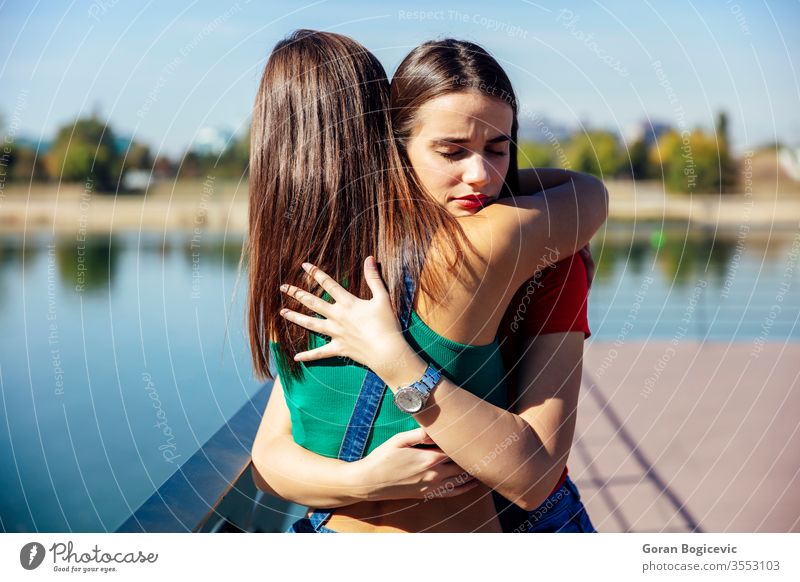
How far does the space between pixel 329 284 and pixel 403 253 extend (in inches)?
3.2

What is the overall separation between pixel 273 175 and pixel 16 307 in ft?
9.54

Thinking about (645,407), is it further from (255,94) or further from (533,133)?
(255,94)

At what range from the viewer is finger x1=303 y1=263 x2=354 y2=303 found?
0.77 meters

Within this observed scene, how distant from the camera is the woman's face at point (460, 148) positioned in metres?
0.79

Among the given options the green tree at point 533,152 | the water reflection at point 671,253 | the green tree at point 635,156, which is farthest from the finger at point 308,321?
the water reflection at point 671,253

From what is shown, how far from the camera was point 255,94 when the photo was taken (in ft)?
2.81

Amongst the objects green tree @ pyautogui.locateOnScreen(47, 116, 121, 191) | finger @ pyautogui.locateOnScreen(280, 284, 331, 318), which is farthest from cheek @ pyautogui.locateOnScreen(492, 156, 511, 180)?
green tree @ pyautogui.locateOnScreen(47, 116, 121, 191)

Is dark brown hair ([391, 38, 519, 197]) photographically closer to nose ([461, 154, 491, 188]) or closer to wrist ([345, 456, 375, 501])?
nose ([461, 154, 491, 188])

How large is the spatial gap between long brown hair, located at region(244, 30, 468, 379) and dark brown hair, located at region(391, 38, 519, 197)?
17mm

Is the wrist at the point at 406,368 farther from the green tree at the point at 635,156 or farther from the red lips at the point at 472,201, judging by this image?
the green tree at the point at 635,156

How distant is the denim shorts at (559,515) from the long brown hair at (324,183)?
0.92ft

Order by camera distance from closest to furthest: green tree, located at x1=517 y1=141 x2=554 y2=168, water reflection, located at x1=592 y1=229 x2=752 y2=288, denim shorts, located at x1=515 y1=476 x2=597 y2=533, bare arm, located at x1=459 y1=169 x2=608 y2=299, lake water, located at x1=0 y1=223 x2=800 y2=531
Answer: bare arm, located at x1=459 y1=169 x2=608 y2=299, denim shorts, located at x1=515 y1=476 x2=597 y2=533, lake water, located at x1=0 y1=223 x2=800 y2=531, green tree, located at x1=517 y1=141 x2=554 y2=168, water reflection, located at x1=592 y1=229 x2=752 y2=288

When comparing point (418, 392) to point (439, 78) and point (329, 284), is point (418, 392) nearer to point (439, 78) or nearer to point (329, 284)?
point (329, 284)
